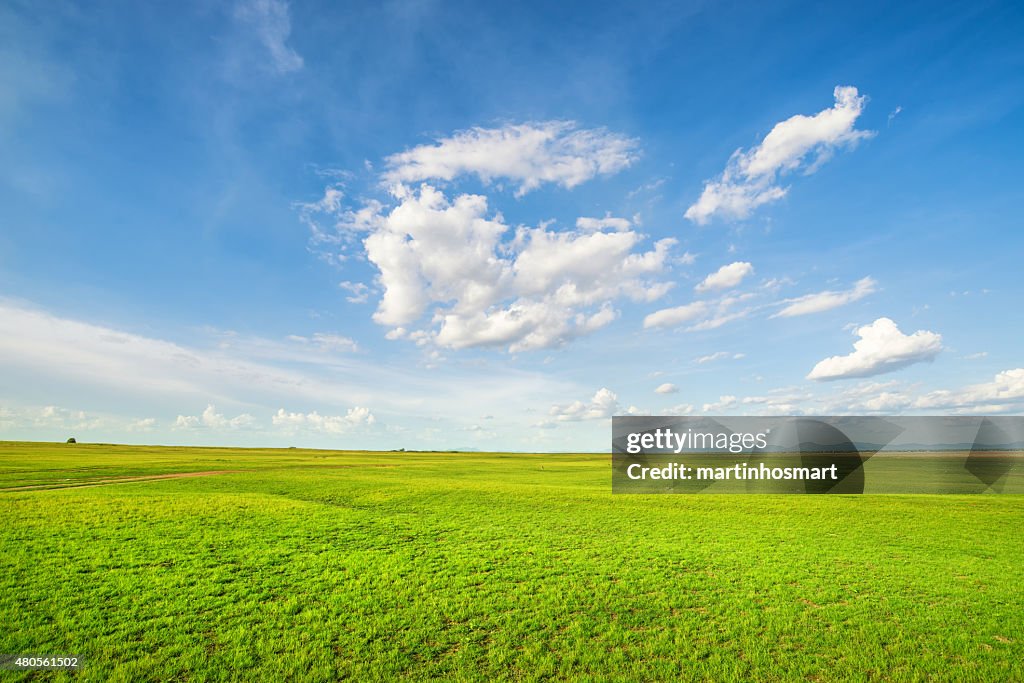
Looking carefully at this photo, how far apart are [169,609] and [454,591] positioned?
899cm

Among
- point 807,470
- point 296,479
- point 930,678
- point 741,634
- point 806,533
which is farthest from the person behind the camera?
point 296,479

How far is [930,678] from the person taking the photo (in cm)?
1092

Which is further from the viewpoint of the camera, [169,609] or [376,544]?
[376,544]

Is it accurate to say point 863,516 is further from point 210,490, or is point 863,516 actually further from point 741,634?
point 210,490

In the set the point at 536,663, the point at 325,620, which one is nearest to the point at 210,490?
the point at 325,620

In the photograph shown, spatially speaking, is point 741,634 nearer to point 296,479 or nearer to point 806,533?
point 806,533

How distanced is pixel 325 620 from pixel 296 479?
141 feet

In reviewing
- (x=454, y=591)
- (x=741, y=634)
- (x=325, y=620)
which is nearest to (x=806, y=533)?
(x=741, y=634)

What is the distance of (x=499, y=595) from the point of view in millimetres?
15797

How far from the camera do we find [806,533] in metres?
26.9

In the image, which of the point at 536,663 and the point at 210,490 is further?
the point at 210,490

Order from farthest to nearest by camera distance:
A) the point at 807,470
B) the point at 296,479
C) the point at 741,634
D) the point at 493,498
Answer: the point at 296,479 → the point at 807,470 → the point at 493,498 → the point at 741,634

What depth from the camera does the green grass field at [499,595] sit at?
11.6 metres

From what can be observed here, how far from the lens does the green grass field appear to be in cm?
1156
